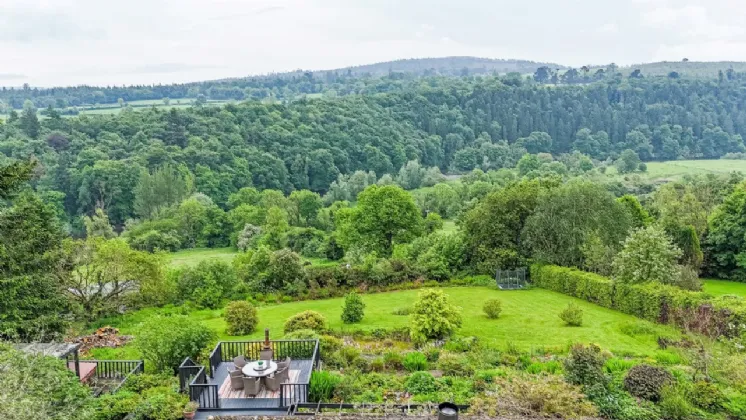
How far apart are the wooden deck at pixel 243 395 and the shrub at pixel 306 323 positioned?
192 inches

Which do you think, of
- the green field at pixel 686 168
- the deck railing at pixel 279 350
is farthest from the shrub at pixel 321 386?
the green field at pixel 686 168

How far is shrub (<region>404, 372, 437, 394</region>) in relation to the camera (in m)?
16.2

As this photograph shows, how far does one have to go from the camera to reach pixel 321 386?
51.0 feet

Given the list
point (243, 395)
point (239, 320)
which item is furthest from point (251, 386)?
point (239, 320)

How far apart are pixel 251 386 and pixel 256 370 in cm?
45

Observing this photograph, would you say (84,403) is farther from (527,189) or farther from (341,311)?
(527,189)

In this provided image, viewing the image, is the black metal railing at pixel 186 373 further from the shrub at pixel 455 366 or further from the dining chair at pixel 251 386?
the shrub at pixel 455 366

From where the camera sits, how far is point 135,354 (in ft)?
67.5

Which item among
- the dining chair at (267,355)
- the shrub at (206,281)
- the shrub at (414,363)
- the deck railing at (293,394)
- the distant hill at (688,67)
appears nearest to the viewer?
the deck railing at (293,394)

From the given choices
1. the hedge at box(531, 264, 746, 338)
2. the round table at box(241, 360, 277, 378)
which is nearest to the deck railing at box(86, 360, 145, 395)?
the round table at box(241, 360, 277, 378)

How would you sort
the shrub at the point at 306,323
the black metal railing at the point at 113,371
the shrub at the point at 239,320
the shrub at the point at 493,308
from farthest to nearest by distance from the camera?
the shrub at the point at 493,308 < the shrub at the point at 239,320 < the shrub at the point at 306,323 < the black metal railing at the point at 113,371

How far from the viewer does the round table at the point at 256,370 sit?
15108mm

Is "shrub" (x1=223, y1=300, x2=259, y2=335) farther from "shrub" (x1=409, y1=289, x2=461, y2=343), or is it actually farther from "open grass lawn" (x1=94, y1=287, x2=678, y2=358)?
"shrub" (x1=409, y1=289, x2=461, y2=343)

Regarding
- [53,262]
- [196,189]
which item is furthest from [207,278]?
[196,189]
